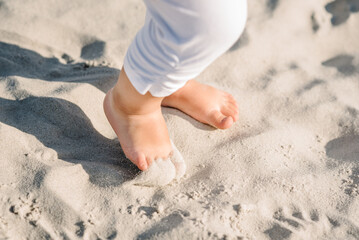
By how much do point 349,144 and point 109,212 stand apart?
1.08 metres

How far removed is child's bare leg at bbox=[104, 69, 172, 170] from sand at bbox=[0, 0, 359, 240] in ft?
0.26

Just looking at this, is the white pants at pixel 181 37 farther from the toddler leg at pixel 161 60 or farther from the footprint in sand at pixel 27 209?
the footprint in sand at pixel 27 209

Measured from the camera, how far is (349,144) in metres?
1.75

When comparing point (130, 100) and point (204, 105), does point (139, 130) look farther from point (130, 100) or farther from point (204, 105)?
point (204, 105)

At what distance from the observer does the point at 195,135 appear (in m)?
1.74

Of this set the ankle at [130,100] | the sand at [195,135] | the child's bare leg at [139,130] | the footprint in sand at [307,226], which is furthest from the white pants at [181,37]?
the footprint in sand at [307,226]

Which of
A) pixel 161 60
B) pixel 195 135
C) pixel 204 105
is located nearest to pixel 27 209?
pixel 161 60

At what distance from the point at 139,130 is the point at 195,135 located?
292mm

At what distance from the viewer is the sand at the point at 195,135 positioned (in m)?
1.32

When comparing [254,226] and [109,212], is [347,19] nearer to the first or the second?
[254,226]

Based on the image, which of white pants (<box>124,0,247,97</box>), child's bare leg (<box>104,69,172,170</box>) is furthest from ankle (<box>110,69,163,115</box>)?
white pants (<box>124,0,247,97</box>)

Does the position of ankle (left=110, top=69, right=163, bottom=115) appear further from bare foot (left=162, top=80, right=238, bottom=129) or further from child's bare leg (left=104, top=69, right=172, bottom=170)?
bare foot (left=162, top=80, right=238, bottom=129)

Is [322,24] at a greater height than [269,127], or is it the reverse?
[322,24]

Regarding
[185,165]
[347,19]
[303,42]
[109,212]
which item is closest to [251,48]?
[303,42]
